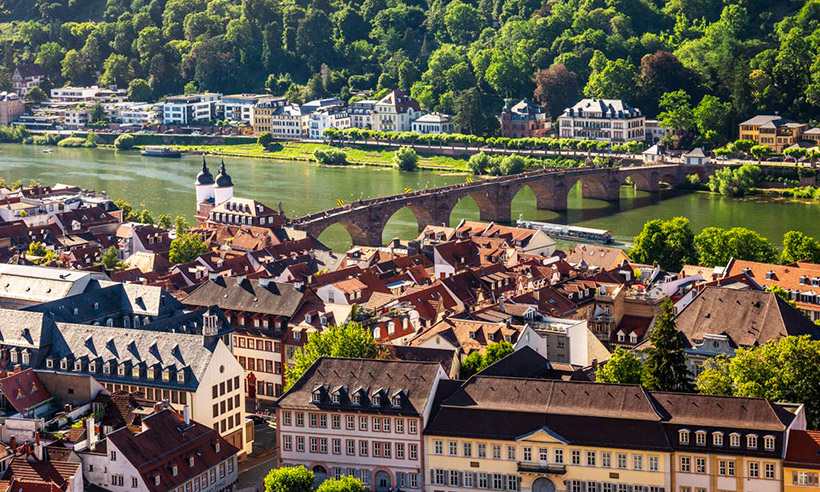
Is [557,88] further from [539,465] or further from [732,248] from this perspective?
[539,465]

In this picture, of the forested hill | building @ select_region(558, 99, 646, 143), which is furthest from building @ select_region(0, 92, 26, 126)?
building @ select_region(558, 99, 646, 143)

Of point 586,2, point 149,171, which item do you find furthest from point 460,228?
point 586,2

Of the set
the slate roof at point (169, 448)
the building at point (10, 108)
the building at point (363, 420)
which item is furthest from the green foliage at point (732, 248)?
the building at point (10, 108)

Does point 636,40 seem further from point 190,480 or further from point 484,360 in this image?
point 190,480

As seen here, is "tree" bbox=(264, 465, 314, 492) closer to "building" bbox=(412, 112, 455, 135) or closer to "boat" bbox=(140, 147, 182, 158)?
"building" bbox=(412, 112, 455, 135)

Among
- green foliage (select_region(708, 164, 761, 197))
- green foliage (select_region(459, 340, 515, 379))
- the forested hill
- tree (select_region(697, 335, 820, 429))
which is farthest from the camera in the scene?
the forested hill

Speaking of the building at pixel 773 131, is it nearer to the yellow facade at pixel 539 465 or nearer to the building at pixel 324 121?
the building at pixel 324 121
